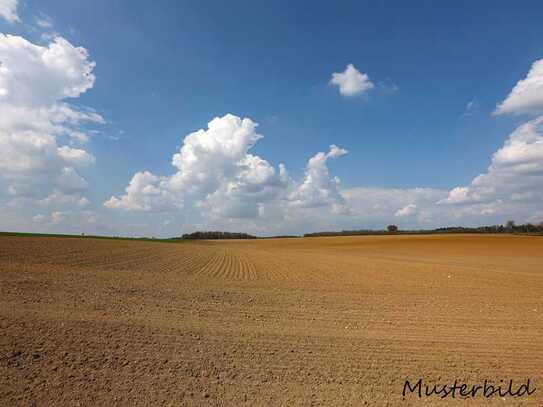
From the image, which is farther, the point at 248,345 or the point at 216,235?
the point at 216,235

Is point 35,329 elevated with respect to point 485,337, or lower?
elevated

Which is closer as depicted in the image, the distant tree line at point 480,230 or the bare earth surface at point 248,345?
the bare earth surface at point 248,345

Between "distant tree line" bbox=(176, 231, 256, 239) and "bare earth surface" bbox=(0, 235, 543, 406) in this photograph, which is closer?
"bare earth surface" bbox=(0, 235, 543, 406)

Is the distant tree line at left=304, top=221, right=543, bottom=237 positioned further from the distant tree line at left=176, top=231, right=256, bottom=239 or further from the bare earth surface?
the bare earth surface

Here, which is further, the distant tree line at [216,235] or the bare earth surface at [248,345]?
the distant tree line at [216,235]

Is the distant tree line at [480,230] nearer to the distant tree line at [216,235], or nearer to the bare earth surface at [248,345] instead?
the distant tree line at [216,235]

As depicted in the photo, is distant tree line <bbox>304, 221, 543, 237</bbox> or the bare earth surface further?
distant tree line <bbox>304, 221, 543, 237</bbox>

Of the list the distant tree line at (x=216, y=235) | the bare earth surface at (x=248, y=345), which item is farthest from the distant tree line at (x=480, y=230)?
the bare earth surface at (x=248, y=345)

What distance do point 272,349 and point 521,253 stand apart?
4885 centimetres

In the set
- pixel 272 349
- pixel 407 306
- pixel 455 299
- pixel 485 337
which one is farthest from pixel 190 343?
pixel 455 299

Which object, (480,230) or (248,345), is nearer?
(248,345)

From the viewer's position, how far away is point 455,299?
42.1 ft

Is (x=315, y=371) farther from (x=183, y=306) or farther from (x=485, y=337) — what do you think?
(x=183, y=306)

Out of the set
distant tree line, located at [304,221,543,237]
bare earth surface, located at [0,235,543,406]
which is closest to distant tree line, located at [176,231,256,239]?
distant tree line, located at [304,221,543,237]
